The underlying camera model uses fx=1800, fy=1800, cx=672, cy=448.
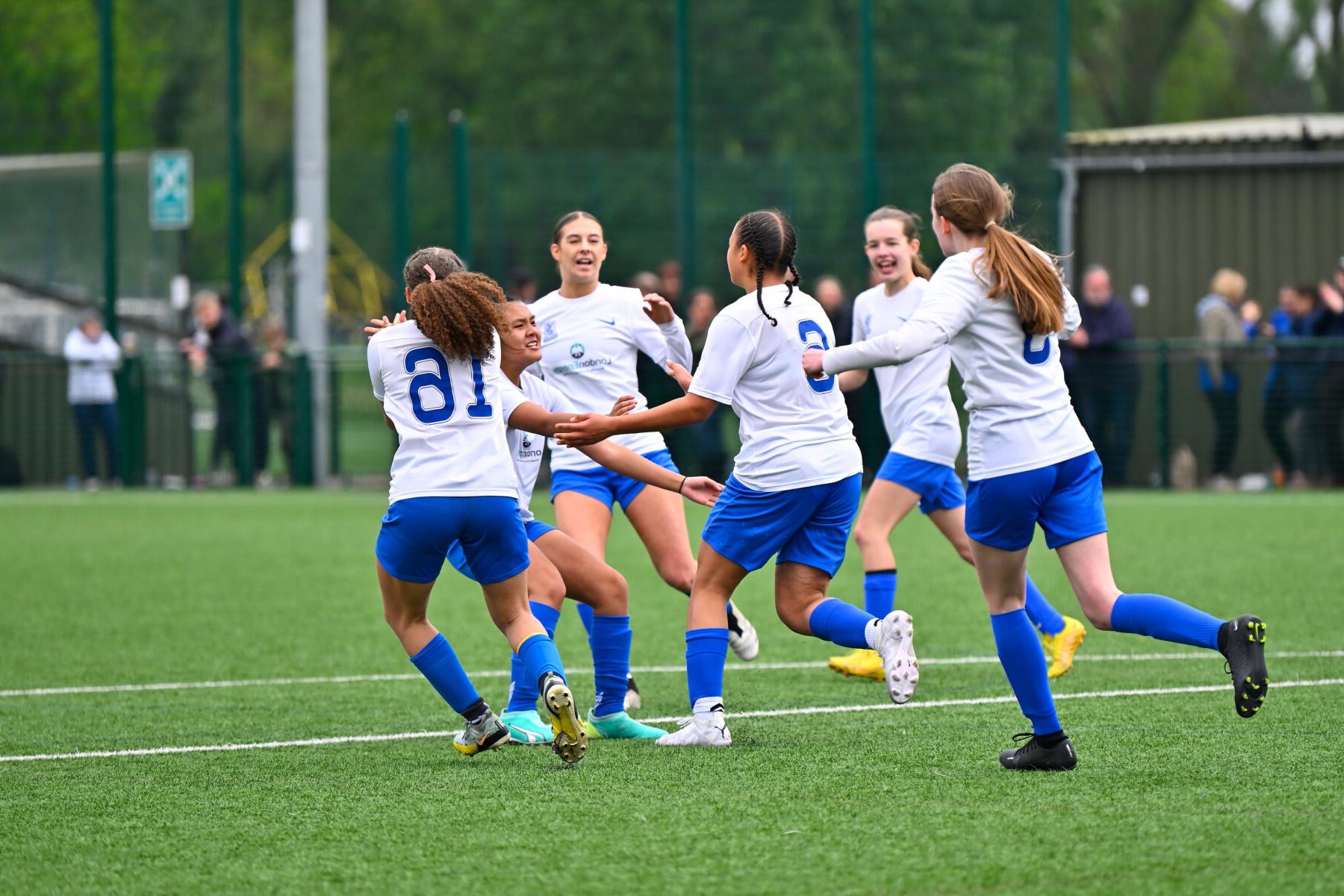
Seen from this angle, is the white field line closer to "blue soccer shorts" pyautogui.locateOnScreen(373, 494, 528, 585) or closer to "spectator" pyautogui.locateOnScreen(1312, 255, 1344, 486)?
"blue soccer shorts" pyautogui.locateOnScreen(373, 494, 528, 585)

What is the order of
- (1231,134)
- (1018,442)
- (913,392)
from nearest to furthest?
(1018,442) < (913,392) < (1231,134)

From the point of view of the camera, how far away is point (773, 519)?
600 cm

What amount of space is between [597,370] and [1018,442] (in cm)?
238

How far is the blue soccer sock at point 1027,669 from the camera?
5.39 metres

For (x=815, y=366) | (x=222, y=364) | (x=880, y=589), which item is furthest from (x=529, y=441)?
(x=222, y=364)

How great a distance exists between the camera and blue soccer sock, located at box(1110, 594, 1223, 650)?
209 inches

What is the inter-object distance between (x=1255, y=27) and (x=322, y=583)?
127ft

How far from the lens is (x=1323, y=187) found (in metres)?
18.5

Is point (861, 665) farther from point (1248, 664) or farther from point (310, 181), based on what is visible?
point (310, 181)

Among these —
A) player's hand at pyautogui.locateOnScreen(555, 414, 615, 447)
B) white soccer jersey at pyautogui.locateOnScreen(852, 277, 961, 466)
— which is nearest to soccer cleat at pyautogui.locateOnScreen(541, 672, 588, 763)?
player's hand at pyautogui.locateOnScreen(555, 414, 615, 447)

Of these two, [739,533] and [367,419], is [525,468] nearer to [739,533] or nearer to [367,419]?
[739,533]

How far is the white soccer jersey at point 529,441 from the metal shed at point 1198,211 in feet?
42.1

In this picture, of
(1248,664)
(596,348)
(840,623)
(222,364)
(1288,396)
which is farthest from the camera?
(222,364)

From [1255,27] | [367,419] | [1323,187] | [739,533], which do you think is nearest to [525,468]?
[739,533]
